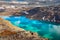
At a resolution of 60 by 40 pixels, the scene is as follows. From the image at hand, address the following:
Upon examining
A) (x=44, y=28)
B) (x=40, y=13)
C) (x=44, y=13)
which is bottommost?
(x=44, y=28)

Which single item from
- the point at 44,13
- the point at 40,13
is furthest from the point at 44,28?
the point at 40,13

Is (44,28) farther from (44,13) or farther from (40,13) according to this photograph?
(40,13)

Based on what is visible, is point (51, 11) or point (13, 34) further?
point (51, 11)

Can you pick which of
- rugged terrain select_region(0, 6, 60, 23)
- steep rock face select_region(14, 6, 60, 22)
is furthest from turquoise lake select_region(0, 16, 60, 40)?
rugged terrain select_region(0, 6, 60, 23)

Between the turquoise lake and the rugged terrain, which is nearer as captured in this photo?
the turquoise lake

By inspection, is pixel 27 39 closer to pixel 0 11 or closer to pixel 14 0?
pixel 0 11

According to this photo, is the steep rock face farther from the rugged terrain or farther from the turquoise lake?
the turquoise lake

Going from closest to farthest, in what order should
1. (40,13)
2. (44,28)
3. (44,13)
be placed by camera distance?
1. (44,28)
2. (44,13)
3. (40,13)

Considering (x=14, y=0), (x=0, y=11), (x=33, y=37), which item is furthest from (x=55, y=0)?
(x=33, y=37)

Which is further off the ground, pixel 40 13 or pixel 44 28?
pixel 40 13

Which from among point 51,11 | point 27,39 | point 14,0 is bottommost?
point 27,39

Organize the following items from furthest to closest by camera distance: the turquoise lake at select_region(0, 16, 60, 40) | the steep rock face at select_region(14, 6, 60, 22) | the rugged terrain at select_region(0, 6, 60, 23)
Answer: the rugged terrain at select_region(0, 6, 60, 23) → the steep rock face at select_region(14, 6, 60, 22) → the turquoise lake at select_region(0, 16, 60, 40)
